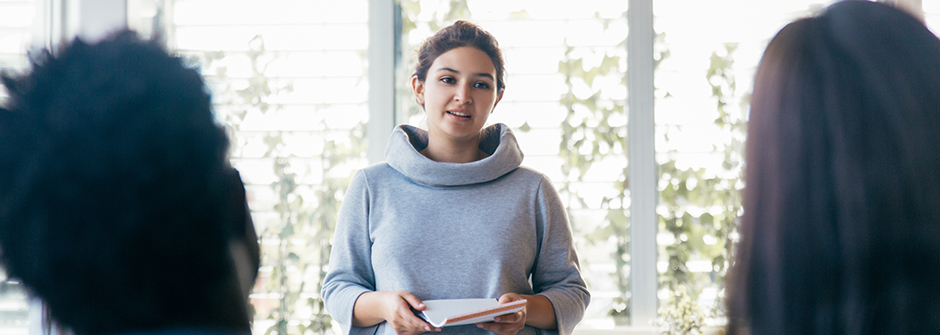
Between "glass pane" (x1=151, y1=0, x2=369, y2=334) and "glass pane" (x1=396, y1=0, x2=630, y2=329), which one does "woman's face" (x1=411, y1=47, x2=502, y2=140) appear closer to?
"glass pane" (x1=396, y1=0, x2=630, y2=329)

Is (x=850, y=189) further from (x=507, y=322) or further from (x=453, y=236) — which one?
(x=453, y=236)

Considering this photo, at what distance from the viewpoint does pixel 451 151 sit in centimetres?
148

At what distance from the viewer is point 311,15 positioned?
236 cm

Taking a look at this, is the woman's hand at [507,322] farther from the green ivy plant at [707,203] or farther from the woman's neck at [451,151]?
the green ivy plant at [707,203]

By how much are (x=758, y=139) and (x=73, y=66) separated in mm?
578

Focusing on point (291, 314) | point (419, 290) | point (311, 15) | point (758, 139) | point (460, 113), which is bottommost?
point (291, 314)

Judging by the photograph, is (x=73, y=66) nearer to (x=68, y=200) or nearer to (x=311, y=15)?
(x=68, y=200)

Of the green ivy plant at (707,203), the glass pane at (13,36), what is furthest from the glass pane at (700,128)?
the glass pane at (13,36)

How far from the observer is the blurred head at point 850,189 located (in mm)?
495

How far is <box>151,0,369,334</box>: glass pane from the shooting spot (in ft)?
7.52

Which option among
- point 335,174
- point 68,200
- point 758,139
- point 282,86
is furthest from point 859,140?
point 282,86

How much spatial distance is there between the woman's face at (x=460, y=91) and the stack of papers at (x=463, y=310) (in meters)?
0.44

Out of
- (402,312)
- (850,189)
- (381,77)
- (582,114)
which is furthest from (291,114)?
(850,189)

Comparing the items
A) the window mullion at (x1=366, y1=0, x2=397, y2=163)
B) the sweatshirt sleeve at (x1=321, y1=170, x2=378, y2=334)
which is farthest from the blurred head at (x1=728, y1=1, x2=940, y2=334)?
the window mullion at (x1=366, y1=0, x2=397, y2=163)
